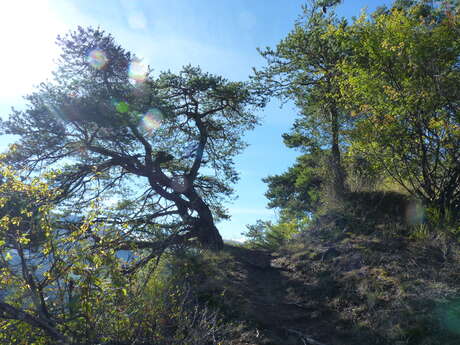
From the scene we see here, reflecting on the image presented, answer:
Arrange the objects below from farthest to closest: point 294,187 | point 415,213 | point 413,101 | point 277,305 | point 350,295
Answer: point 294,187
point 415,213
point 277,305
point 413,101
point 350,295

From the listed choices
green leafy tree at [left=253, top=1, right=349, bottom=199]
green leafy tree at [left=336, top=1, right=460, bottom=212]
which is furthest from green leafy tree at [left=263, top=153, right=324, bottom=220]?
green leafy tree at [left=336, top=1, right=460, bottom=212]

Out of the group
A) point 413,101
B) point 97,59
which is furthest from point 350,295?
point 97,59

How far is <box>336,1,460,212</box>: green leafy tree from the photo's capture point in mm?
5762

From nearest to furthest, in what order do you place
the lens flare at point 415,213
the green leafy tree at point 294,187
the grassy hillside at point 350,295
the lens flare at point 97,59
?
the grassy hillside at point 350,295 < the lens flare at point 415,213 < the lens flare at point 97,59 < the green leafy tree at point 294,187

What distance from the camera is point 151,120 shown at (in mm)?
9984

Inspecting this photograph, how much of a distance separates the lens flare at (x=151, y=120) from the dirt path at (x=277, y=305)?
4.69 meters

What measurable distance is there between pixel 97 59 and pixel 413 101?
817 cm

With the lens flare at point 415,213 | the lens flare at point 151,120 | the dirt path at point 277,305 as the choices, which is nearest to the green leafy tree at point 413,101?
the lens flare at point 415,213

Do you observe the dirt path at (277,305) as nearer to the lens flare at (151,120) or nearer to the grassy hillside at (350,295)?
the grassy hillside at (350,295)

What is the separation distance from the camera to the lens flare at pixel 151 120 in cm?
956

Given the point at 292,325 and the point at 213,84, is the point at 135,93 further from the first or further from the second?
the point at 292,325

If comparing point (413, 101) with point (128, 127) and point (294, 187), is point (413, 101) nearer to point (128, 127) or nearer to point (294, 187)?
point (128, 127)

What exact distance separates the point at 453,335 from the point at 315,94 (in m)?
8.83

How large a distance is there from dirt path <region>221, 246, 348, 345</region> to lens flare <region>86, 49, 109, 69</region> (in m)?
6.79
